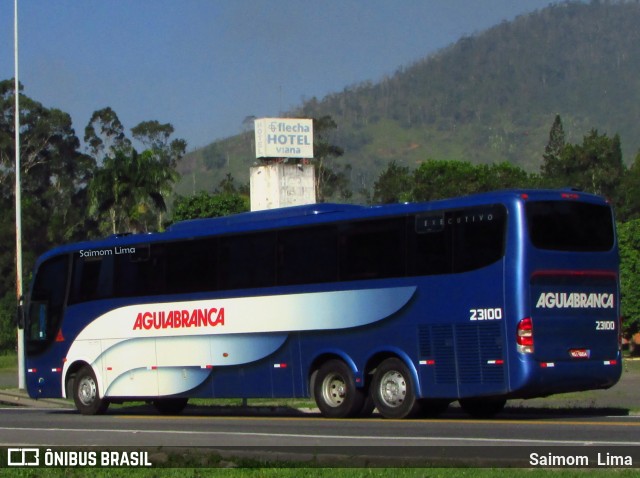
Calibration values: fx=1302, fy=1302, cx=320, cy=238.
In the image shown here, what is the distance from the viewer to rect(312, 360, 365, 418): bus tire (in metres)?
20.7

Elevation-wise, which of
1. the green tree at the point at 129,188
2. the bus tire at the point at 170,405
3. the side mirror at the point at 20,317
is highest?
the green tree at the point at 129,188

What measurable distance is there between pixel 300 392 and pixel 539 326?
4809 millimetres

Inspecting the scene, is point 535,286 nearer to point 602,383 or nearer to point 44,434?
point 602,383

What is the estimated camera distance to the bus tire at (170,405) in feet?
84.3

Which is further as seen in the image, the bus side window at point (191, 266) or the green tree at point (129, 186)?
the green tree at point (129, 186)

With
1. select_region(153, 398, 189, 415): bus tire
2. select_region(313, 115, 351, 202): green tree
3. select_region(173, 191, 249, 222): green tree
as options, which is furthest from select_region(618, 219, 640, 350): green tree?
select_region(313, 115, 351, 202): green tree

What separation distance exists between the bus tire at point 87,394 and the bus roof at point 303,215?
2.52 metres

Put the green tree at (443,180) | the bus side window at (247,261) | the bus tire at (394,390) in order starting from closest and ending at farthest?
the bus tire at (394,390) < the bus side window at (247,261) < the green tree at (443,180)

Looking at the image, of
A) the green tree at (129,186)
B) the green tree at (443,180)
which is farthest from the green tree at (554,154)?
the green tree at (129,186)

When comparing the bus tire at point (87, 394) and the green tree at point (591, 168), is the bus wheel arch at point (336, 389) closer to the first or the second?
the bus tire at point (87, 394)

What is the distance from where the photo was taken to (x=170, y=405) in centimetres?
2583

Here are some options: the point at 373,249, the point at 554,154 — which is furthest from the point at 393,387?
the point at 554,154

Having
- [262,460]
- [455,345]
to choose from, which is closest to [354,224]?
[455,345]

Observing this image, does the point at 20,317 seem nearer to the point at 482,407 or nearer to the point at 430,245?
the point at 482,407
